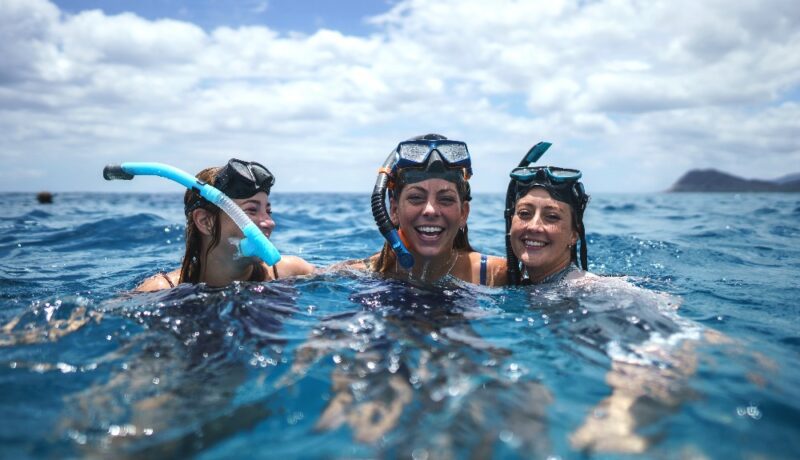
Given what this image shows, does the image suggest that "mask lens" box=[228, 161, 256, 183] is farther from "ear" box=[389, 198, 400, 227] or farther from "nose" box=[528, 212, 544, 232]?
"nose" box=[528, 212, 544, 232]

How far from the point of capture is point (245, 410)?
2.35 m

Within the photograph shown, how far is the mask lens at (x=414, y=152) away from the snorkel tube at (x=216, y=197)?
4.41 feet

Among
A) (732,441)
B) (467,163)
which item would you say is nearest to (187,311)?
(467,163)

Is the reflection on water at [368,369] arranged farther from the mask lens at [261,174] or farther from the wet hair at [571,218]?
the mask lens at [261,174]

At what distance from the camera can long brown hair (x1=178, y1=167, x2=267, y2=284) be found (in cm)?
413

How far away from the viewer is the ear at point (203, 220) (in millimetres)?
4145

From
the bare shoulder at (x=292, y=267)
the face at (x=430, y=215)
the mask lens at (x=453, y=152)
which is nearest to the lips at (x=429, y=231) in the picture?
the face at (x=430, y=215)

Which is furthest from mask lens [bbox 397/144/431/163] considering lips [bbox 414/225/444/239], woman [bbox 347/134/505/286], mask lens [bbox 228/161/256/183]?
mask lens [bbox 228/161/256/183]

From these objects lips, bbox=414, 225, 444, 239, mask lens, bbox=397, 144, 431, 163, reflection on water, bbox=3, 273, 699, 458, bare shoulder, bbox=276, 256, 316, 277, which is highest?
mask lens, bbox=397, 144, 431, 163

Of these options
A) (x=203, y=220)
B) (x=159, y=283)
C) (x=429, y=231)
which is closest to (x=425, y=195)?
(x=429, y=231)

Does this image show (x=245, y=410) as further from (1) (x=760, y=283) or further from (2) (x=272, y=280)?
(1) (x=760, y=283)

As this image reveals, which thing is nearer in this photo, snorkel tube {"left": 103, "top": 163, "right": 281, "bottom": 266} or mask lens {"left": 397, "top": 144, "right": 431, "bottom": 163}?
snorkel tube {"left": 103, "top": 163, "right": 281, "bottom": 266}

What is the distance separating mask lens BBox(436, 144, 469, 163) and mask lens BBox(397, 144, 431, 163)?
0.12m

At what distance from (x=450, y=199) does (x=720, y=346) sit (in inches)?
85.0
